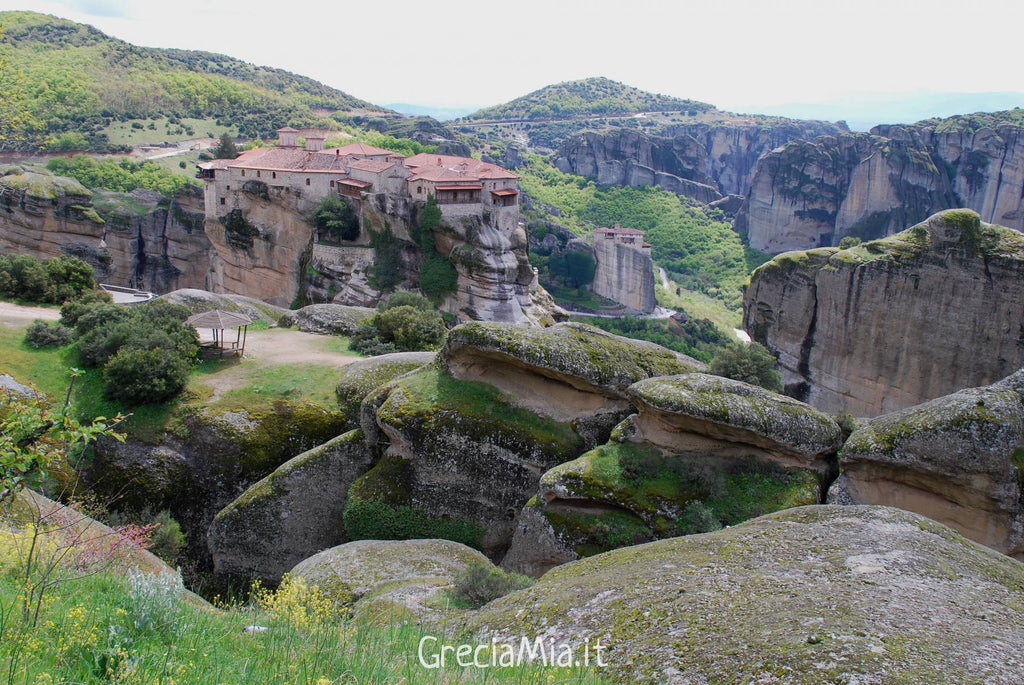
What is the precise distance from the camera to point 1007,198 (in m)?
68.8

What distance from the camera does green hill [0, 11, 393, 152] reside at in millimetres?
76750

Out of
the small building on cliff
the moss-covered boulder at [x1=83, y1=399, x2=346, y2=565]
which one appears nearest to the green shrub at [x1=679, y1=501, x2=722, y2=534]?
the moss-covered boulder at [x1=83, y1=399, x2=346, y2=565]

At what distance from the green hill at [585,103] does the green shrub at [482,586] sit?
158 m

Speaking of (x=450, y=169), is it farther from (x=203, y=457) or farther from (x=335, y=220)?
(x=203, y=457)

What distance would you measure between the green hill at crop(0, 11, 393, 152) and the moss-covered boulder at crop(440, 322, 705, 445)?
224 feet

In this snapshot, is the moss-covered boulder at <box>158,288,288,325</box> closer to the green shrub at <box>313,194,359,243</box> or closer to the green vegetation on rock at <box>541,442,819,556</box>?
the green shrub at <box>313,194,359,243</box>

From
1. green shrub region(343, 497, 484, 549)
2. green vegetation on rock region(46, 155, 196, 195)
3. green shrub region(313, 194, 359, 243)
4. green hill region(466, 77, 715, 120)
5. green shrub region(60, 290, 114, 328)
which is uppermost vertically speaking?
green hill region(466, 77, 715, 120)

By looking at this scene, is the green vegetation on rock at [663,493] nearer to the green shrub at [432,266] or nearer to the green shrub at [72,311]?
the green shrub at [72,311]

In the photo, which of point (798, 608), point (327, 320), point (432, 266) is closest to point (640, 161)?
point (432, 266)

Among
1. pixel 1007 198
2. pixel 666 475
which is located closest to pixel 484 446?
pixel 666 475

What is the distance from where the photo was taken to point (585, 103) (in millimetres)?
169625

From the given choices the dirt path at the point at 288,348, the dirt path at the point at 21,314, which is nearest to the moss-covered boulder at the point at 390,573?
the dirt path at the point at 288,348

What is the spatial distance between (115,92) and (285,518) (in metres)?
86.7

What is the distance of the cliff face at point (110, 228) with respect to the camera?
42219mm
